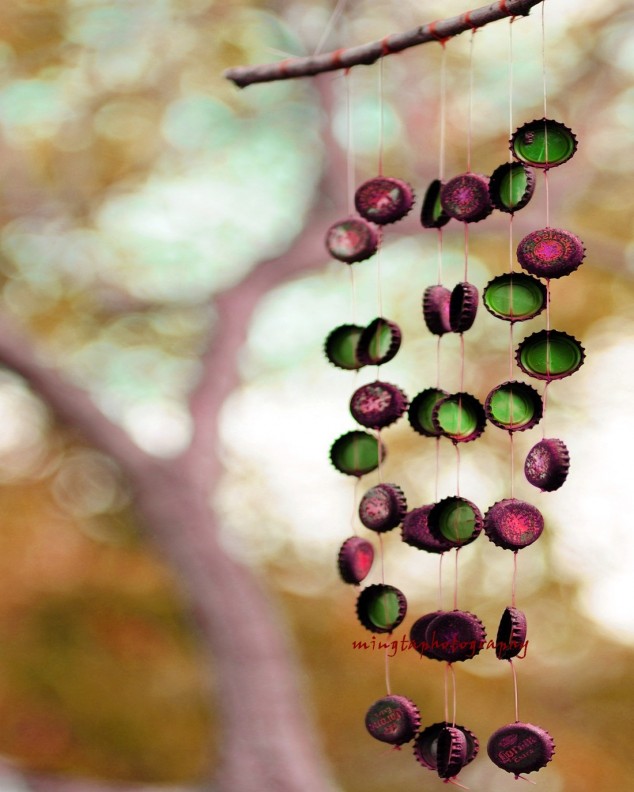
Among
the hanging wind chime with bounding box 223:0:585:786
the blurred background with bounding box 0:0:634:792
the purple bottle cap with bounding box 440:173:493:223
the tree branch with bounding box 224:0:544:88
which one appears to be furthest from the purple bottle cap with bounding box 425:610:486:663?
the blurred background with bounding box 0:0:634:792

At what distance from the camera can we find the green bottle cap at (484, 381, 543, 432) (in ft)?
2.81

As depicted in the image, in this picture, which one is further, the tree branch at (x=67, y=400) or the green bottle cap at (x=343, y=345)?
the tree branch at (x=67, y=400)

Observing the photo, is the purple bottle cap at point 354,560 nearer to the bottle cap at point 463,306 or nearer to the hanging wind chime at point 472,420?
the hanging wind chime at point 472,420

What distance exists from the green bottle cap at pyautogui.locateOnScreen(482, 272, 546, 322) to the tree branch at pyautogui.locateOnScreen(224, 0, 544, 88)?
229 mm

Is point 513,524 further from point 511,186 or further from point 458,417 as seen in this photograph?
point 511,186

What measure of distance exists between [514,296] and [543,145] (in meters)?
0.14

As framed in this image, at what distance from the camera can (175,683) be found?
4117 millimetres

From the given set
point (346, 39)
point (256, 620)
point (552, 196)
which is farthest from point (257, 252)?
point (256, 620)

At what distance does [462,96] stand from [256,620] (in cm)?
201

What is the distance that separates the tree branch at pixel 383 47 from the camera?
86cm

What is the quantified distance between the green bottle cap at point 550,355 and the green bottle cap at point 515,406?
0.02 metres

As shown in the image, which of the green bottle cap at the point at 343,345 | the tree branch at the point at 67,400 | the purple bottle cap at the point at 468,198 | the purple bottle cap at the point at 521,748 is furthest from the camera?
the tree branch at the point at 67,400

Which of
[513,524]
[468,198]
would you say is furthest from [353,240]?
[513,524]

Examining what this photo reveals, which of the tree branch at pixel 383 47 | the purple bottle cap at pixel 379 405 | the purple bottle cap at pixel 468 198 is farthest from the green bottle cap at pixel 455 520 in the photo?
the tree branch at pixel 383 47
